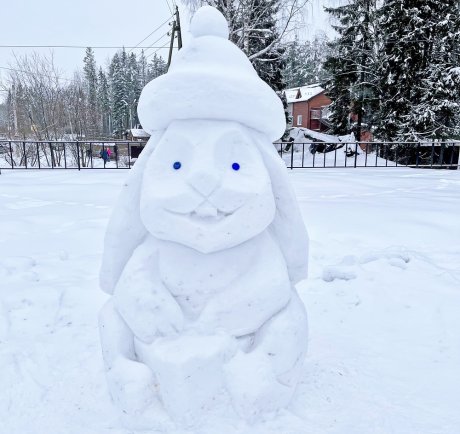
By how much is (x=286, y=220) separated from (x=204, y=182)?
561 millimetres

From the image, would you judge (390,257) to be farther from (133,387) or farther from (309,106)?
(309,106)

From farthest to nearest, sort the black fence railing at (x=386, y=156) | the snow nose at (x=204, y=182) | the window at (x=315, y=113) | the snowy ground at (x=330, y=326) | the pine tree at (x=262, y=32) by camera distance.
Result: the window at (x=315, y=113)
the pine tree at (x=262, y=32)
the black fence railing at (x=386, y=156)
the snowy ground at (x=330, y=326)
the snow nose at (x=204, y=182)

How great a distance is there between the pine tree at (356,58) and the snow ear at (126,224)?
19696mm

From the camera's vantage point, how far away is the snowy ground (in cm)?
202

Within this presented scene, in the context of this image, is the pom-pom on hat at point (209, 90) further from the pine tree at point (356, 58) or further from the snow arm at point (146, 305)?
the pine tree at point (356, 58)

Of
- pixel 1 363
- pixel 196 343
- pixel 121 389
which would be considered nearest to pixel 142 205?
pixel 196 343

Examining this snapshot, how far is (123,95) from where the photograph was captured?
53.8 metres

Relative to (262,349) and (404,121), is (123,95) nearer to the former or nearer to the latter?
(404,121)

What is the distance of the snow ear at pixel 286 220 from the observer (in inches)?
80.6

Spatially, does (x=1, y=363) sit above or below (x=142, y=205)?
below

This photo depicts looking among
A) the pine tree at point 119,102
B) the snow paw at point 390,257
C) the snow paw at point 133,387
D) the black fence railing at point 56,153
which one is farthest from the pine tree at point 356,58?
the pine tree at point 119,102

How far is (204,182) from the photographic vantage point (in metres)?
1.76

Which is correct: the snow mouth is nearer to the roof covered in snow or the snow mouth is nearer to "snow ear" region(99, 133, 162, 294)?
"snow ear" region(99, 133, 162, 294)

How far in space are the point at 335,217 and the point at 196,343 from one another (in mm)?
4270
